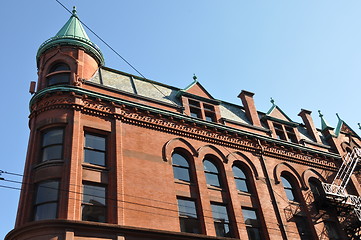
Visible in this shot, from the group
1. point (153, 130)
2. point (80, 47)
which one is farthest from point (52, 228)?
point (80, 47)

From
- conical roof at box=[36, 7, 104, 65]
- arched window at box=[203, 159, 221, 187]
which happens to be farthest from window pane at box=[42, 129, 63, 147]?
arched window at box=[203, 159, 221, 187]

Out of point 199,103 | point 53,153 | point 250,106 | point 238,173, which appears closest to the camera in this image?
point 53,153

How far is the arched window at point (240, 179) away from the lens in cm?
2446

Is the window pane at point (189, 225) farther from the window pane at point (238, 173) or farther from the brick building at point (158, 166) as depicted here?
the window pane at point (238, 173)

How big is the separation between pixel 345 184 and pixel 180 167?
41.4 feet

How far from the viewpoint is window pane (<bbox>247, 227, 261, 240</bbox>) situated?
2207 centimetres

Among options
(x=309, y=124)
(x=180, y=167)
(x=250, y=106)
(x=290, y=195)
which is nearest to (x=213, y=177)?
(x=180, y=167)

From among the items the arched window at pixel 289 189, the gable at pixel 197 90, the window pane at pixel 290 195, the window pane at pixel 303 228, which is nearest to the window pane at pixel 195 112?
the gable at pixel 197 90

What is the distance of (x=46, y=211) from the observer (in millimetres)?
17594

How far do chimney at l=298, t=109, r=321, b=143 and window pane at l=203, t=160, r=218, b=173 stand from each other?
11658 millimetres

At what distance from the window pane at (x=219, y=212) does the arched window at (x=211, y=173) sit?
159 cm

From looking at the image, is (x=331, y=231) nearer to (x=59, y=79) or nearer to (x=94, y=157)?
(x=94, y=157)

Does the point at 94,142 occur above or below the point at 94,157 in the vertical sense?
above

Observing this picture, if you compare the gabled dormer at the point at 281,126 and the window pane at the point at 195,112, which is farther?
the gabled dormer at the point at 281,126
